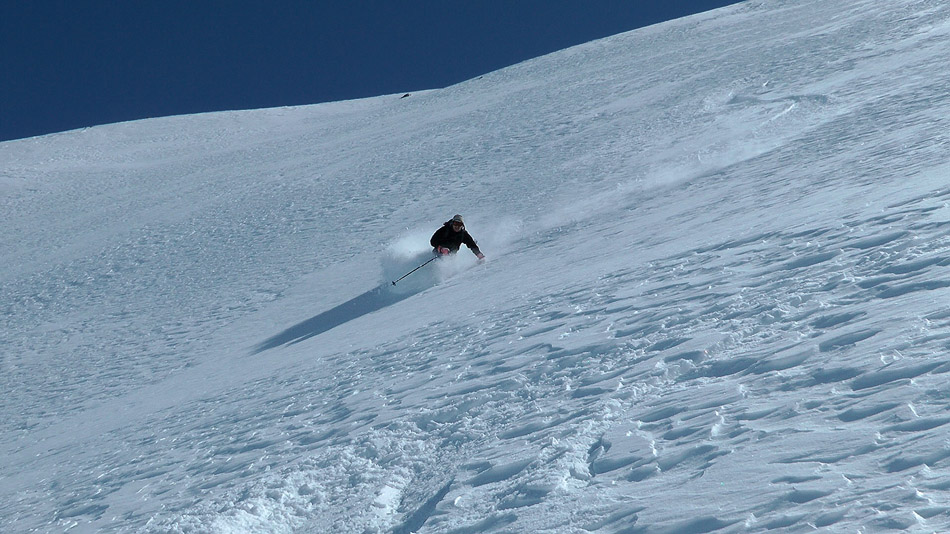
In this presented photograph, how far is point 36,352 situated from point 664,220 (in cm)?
855

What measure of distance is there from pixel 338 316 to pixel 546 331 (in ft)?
14.2

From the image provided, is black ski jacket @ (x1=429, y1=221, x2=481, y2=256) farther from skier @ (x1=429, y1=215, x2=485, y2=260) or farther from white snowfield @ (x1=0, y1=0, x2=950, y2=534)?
white snowfield @ (x1=0, y1=0, x2=950, y2=534)

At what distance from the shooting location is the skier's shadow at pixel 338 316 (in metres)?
10.0

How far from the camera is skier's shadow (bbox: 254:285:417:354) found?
395 inches

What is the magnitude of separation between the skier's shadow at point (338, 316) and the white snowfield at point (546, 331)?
76 mm

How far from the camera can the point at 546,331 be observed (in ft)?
22.9

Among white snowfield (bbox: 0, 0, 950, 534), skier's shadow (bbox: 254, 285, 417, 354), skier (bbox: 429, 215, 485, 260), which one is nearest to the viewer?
white snowfield (bbox: 0, 0, 950, 534)

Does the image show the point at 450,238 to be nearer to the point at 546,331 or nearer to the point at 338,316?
the point at 338,316

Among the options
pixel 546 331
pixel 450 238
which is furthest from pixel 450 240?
pixel 546 331

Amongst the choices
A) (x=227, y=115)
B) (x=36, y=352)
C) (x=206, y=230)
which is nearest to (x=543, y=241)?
(x=36, y=352)

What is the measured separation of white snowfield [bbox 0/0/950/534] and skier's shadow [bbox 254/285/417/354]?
8 centimetres

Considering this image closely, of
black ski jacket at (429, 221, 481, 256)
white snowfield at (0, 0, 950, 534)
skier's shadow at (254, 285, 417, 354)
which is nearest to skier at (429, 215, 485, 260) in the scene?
black ski jacket at (429, 221, 481, 256)

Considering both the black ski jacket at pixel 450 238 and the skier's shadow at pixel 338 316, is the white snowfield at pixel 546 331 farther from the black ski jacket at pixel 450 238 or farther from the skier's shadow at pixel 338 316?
the black ski jacket at pixel 450 238

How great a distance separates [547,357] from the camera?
20.7ft
